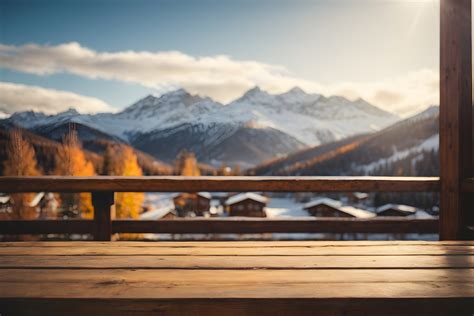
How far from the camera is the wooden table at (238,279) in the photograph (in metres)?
0.89

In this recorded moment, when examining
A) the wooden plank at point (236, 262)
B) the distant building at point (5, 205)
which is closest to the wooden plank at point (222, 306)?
the wooden plank at point (236, 262)

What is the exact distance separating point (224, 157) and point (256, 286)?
14651cm

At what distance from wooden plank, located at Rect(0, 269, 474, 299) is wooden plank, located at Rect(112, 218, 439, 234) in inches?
47.5

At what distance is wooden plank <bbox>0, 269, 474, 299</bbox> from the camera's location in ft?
3.02

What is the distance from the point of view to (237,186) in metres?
2.27

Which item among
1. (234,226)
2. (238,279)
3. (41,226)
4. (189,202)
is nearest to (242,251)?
(238,279)

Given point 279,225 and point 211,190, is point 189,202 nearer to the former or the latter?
point 279,225

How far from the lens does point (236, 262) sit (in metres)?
1.24

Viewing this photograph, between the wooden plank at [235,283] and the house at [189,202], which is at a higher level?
the wooden plank at [235,283]

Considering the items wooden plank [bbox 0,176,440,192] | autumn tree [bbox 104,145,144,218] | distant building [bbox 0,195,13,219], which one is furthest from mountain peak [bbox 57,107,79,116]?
autumn tree [bbox 104,145,144,218]

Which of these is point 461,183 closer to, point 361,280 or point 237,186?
point 237,186

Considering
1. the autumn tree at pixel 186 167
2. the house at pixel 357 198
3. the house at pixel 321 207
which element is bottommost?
the house at pixel 357 198

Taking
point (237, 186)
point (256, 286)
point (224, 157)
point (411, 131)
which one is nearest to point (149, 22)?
point (237, 186)

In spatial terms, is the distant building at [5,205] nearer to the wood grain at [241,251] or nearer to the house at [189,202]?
the wood grain at [241,251]
